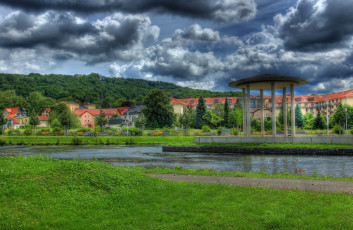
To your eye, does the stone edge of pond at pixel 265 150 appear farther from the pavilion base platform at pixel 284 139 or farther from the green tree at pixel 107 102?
the green tree at pixel 107 102

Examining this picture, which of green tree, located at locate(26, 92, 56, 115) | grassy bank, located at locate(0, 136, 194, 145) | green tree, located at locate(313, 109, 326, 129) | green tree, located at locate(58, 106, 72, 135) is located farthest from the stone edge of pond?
green tree, located at locate(26, 92, 56, 115)

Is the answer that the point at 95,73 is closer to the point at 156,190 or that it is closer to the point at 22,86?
the point at 22,86

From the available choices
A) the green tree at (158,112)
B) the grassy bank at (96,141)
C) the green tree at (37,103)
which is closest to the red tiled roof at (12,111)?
the green tree at (37,103)

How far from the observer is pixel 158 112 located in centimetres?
8394

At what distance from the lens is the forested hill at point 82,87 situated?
15701cm

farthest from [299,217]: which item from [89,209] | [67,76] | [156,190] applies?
[67,76]

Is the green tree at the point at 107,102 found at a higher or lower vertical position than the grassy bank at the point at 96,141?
higher

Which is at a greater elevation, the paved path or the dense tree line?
the dense tree line

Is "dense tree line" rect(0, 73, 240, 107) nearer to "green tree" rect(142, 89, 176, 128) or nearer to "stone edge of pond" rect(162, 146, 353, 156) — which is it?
"green tree" rect(142, 89, 176, 128)

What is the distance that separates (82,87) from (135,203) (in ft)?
589

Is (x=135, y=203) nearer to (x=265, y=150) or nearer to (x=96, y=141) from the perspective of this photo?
(x=265, y=150)

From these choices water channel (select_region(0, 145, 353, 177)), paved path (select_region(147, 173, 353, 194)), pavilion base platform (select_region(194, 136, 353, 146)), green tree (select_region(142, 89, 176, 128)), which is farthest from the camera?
green tree (select_region(142, 89, 176, 128))

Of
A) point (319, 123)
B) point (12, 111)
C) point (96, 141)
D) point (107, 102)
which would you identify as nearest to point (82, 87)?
point (107, 102)

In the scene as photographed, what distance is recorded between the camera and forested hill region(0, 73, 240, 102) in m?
157
